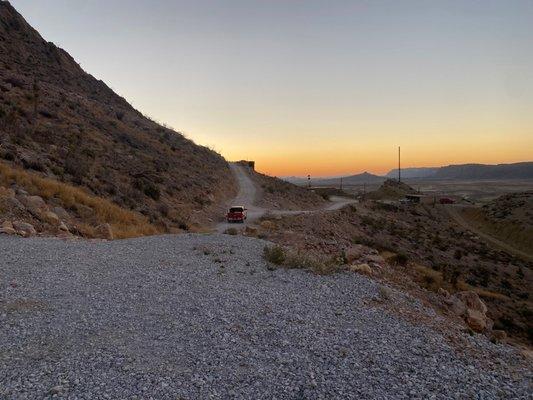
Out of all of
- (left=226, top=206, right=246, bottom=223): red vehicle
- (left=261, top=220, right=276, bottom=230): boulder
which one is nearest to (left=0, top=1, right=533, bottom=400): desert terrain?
(left=261, top=220, right=276, bottom=230): boulder

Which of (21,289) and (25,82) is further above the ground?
(25,82)

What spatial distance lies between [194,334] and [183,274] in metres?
4.68

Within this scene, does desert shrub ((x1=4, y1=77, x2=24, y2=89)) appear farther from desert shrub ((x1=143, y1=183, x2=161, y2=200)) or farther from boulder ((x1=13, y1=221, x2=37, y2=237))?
boulder ((x1=13, y1=221, x2=37, y2=237))

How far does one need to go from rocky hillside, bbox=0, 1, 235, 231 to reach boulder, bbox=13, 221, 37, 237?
8.22 meters

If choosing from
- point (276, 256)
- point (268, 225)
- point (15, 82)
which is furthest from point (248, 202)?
point (276, 256)

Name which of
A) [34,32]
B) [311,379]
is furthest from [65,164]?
[34,32]

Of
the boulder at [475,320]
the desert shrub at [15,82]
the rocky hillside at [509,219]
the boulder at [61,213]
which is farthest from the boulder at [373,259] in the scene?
the rocky hillside at [509,219]

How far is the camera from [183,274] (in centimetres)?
1340

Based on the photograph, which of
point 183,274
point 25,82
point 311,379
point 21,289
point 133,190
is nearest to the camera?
point 311,379

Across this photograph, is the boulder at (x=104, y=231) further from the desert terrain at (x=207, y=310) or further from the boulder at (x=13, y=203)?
the boulder at (x=13, y=203)

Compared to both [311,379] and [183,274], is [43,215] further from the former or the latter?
[311,379]

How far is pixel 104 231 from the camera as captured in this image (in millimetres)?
20312

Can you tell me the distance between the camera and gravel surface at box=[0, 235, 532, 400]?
689 centimetres

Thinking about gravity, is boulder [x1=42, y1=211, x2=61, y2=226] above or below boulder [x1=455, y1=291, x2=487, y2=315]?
above
